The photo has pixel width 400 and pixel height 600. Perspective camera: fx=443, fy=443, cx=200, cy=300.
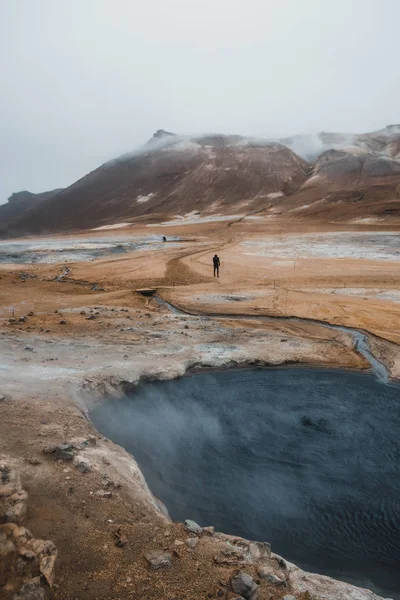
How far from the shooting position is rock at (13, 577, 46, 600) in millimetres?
4695

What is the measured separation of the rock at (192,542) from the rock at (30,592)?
75.1 inches

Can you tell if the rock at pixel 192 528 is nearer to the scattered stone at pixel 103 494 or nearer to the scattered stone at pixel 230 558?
the scattered stone at pixel 230 558

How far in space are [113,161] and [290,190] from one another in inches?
2330

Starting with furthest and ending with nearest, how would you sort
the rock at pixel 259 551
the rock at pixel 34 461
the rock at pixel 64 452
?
the rock at pixel 64 452 < the rock at pixel 34 461 < the rock at pixel 259 551

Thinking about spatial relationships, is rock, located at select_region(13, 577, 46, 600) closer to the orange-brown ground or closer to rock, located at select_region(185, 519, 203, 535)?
the orange-brown ground

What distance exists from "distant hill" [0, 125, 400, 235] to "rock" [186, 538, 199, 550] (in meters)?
60.2

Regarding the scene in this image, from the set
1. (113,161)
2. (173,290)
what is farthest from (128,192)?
(173,290)

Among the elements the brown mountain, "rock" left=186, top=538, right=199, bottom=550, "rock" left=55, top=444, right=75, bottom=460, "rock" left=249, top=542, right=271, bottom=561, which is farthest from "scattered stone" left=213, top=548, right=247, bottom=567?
the brown mountain

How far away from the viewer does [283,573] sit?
5.80 meters

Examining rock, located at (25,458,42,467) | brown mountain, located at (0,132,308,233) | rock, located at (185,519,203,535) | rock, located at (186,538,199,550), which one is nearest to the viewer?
rock, located at (186,538,199,550)

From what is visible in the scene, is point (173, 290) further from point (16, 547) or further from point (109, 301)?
point (16, 547)

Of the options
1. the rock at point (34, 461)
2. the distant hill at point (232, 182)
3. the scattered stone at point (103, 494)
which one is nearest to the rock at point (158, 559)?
the scattered stone at point (103, 494)

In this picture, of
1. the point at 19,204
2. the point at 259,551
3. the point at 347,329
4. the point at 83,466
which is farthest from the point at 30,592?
the point at 19,204

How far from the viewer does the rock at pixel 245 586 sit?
516 cm
